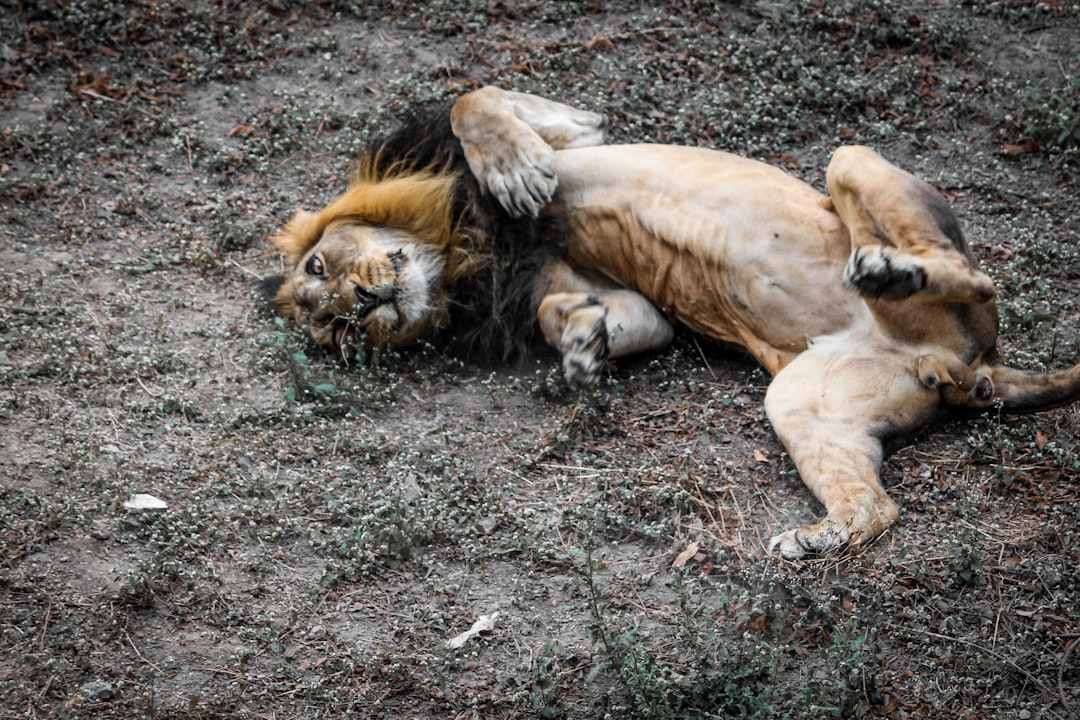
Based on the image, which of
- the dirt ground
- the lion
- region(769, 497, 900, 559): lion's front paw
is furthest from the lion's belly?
region(769, 497, 900, 559): lion's front paw

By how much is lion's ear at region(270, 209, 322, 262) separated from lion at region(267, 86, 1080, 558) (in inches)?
0.5

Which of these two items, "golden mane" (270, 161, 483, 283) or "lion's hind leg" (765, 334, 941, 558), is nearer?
"lion's hind leg" (765, 334, 941, 558)

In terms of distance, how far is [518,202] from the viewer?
4.66 m

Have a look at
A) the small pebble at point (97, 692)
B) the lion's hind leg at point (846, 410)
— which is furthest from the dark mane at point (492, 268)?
the small pebble at point (97, 692)

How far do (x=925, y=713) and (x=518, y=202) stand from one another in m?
2.56

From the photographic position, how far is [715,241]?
4.47 meters

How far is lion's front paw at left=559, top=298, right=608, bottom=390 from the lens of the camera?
14.9 feet

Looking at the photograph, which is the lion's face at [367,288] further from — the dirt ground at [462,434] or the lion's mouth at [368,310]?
the dirt ground at [462,434]

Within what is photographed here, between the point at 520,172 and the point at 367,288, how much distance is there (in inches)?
32.5

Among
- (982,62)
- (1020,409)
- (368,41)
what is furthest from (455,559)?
(982,62)

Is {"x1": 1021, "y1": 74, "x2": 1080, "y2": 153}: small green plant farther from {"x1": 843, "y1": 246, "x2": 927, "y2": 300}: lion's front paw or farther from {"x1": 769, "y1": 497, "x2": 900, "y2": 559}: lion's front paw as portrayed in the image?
{"x1": 769, "y1": 497, "x2": 900, "y2": 559}: lion's front paw

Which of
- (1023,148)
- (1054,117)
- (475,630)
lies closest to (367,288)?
(475,630)

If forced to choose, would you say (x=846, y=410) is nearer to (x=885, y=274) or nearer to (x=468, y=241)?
(x=885, y=274)

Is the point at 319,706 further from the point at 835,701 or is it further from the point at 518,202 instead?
the point at 518,202
